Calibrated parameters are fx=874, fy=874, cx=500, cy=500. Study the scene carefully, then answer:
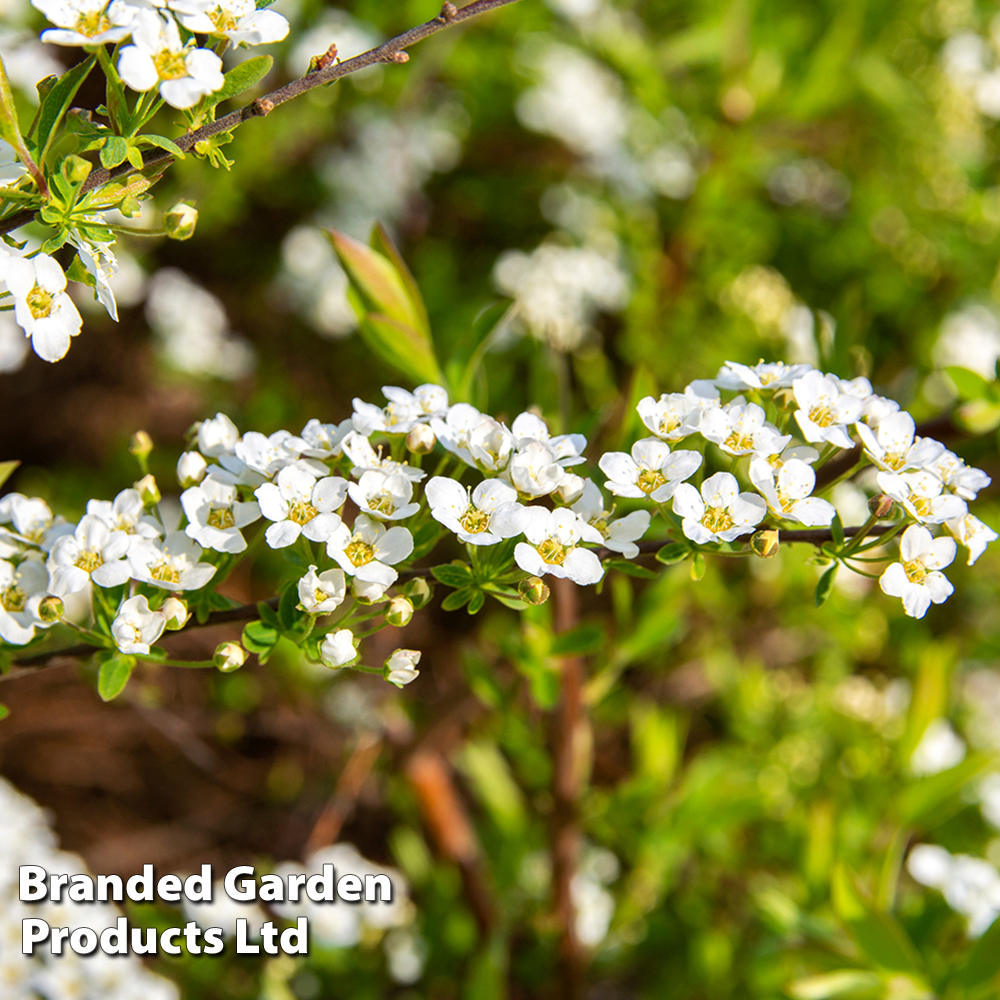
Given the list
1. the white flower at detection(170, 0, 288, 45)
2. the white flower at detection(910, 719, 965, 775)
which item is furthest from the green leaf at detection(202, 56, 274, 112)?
the white flower at detection(910, 719, 965, 775)

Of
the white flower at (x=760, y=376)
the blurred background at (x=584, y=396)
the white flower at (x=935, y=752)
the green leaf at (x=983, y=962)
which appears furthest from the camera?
the white flower at (x=935, y=752)

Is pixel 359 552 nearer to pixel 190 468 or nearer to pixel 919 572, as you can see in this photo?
pixel 190 468

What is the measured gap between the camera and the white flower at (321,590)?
800mm

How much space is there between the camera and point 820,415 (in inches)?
34.0

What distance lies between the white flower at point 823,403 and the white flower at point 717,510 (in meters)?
0.10

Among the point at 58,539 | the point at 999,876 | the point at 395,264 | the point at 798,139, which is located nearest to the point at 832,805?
the point at 999,876

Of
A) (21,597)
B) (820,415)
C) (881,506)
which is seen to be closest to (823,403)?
(820,415)

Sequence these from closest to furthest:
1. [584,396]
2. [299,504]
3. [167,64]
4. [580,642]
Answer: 1. [167,64]
2. [299,504]
3. [580,642]
4. [584,396]

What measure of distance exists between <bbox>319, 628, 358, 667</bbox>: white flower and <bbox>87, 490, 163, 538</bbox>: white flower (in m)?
0.21

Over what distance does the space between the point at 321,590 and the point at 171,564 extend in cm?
16

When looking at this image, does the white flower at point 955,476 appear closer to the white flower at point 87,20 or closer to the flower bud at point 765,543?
the flower bud at point 765,543

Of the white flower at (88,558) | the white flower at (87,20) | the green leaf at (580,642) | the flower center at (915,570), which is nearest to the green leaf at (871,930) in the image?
the green leaf at (580,642)

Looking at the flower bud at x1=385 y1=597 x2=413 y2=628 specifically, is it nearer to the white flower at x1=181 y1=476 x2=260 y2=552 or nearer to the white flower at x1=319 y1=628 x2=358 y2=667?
the white flower at x1=319 y1=628 x2=358 y2=667

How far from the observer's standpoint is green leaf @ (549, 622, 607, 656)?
1.18 m
